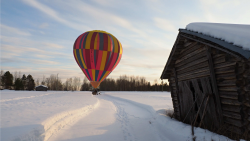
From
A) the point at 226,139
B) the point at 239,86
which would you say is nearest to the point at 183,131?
the point at 226,139

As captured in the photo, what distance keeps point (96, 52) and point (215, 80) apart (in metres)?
18.1

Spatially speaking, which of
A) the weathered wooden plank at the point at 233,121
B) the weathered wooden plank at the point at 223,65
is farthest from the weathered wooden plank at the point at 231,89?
the weathered wooden plank at the point at 233,121

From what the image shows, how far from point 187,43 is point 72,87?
423 feet

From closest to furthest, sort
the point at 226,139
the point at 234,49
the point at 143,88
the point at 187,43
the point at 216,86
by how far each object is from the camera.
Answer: the point at 234,49 → the point at 226,139 → the point at 216,86 → the point at 187,43 → the point at 143,88

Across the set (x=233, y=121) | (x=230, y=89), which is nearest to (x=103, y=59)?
(x=230, y=89)

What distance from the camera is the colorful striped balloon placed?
2211 cm

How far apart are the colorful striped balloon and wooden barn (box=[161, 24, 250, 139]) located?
49.0 feet

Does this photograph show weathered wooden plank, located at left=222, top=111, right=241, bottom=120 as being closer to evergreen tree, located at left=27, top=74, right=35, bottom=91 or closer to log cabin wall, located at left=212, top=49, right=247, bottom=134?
log cabin wall, located at left=212, top=49, right=247, bottom=134

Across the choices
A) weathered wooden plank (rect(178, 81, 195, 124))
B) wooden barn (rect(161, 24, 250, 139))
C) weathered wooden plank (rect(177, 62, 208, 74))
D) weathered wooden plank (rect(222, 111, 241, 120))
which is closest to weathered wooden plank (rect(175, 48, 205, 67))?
→ wooden barn (rect(161, 24, 250, 139))

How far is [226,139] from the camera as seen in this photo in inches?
206

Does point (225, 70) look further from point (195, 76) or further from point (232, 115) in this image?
point (195, 76)

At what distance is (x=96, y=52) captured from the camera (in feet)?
72.6

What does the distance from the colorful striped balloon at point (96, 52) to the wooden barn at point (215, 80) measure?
14.9 m

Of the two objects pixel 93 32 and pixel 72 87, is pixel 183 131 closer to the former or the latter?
pixel 93 32
